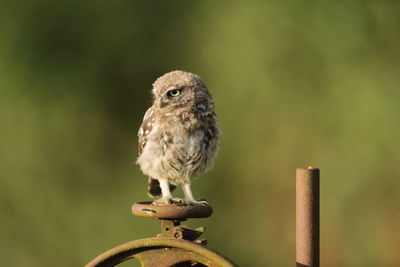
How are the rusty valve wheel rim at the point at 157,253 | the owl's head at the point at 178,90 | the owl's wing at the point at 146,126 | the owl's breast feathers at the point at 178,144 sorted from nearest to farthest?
the rusty valve wheel rim at the point at 157,253 → the owl's head at the point at 178,90 → the owl's breast feathers at the point at 178,144 → the owl's wing at the point at 146,126

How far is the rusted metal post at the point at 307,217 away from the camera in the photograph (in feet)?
5.09

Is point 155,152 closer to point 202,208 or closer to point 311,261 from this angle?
point 202,208

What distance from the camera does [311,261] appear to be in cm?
156

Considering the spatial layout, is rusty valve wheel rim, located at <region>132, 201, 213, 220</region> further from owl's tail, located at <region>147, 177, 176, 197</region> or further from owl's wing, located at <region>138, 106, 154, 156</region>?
owl's tail, located at <region>147, 177, 176, 197</region>

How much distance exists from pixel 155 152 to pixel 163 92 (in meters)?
0.27

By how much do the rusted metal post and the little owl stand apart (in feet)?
1.80

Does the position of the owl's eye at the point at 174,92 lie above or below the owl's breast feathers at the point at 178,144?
above

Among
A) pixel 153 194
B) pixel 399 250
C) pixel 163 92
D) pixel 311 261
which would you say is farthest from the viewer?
pixel 399 250

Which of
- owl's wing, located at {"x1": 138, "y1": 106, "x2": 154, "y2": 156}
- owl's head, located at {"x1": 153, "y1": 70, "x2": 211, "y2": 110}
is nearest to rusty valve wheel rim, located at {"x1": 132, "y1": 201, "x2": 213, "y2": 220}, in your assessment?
owl's head, located at {"x1": 153, "y1": 70, "x2": 211, "y2": 110}

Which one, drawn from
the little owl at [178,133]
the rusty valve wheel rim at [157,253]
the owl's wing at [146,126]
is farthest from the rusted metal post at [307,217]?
the owl's wing at [146,126]

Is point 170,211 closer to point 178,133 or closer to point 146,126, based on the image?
point 178,133

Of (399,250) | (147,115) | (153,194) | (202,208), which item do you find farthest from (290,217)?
(202,208)

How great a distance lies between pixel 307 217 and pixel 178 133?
0.65 meters

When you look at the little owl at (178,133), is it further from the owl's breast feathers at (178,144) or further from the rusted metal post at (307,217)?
the rusted metal post at (307,217)
